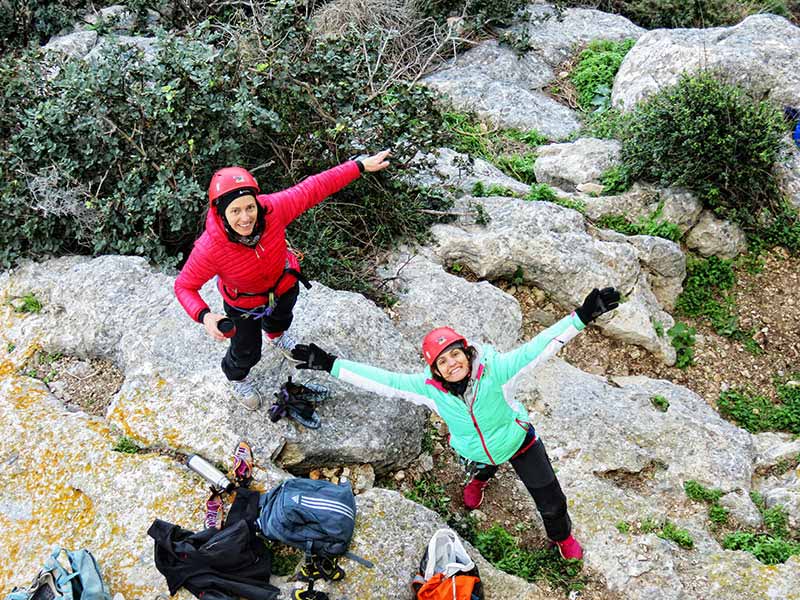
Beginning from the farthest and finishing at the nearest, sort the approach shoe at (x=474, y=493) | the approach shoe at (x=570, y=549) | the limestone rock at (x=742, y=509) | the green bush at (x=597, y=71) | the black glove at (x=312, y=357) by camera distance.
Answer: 1. the green bush at (x=597, y=71)
2. the limestone rock at (x=742, y=509)
3. the approach shoe at (x=474, y=493)
4. the approach shoe at (x=570, y=549)
5. the black glove at (x=312, y=357)

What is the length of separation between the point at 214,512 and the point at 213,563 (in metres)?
0.48

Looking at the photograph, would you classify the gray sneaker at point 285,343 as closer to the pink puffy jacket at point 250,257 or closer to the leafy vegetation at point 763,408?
the pink puffy jacket at point 250,257

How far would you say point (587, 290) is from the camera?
8.19 meters

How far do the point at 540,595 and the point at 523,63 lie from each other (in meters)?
10.0

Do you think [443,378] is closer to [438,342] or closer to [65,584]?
[438,342]

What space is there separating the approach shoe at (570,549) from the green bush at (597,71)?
8.23 meters

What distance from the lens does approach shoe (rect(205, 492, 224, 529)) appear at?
5.05 m

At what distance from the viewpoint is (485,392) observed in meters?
4.93

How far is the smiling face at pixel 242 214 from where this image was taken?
4914 millimetres

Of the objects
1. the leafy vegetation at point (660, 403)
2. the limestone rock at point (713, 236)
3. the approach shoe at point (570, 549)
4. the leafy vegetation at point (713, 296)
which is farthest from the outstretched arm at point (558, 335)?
the limestone rock at point (713, 236)

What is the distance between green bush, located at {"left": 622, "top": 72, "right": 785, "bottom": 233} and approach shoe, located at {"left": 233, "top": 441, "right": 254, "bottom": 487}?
6705 millimetres

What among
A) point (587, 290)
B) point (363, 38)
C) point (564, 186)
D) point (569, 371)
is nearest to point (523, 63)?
point (564, 186)

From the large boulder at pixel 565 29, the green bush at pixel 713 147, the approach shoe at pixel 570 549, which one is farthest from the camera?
the large boulder at pixel 565 29

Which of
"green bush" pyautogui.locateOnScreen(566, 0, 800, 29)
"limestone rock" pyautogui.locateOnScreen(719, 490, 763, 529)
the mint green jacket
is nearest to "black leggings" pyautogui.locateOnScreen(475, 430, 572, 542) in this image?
the mint green jacket
